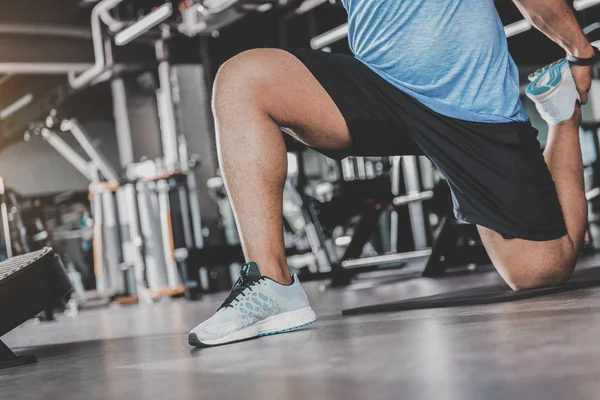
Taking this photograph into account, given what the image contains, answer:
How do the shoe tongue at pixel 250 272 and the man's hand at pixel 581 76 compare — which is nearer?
the shoe tongue at pixel 250 272

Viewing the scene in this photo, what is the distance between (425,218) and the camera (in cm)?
589

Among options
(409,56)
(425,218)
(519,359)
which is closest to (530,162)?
(409,56)

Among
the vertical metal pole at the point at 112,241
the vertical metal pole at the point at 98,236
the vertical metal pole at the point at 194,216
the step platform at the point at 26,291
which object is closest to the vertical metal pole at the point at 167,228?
the vertical metal pole at the point at 194,216

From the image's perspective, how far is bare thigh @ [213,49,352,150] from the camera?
175 centimetres

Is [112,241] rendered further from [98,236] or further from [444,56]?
[444,56]

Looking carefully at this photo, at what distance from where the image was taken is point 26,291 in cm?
178

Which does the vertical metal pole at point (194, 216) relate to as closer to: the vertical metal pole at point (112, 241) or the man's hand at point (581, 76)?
the vertical metal pole at point (112, 241)

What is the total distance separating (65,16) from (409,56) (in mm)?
7583

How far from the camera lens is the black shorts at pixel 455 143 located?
183cm

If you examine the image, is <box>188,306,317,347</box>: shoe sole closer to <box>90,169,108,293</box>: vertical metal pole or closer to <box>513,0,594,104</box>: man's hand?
<box>513,0,594,104</box>: man's hand

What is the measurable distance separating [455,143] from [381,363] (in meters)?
0.89

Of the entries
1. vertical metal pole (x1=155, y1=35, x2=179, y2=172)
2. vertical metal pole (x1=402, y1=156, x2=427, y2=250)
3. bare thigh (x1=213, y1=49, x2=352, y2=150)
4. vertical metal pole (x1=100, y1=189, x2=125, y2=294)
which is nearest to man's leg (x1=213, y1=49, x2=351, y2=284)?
bare thigh (x1=213, y1=49, x2=352, y2=150)

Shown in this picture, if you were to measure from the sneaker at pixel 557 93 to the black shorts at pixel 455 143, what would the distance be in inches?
6.0

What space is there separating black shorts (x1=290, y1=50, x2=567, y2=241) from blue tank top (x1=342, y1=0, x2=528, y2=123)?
0.03 meters
